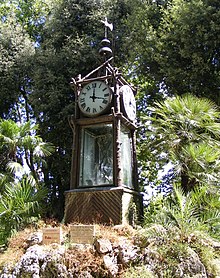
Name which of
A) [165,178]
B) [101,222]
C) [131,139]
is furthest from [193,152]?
[165,178]

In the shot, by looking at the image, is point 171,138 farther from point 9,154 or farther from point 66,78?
point 66,78

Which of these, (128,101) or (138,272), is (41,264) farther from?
(128,101)

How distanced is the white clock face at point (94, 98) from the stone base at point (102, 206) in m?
1.54

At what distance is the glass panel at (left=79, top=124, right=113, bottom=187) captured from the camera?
6.56m

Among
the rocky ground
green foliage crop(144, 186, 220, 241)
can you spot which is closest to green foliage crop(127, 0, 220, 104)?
green foliage crop(144, 186, 220, 241)

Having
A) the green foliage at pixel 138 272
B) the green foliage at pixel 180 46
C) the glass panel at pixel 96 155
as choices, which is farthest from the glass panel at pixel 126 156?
the green foliage at pixel 180 46

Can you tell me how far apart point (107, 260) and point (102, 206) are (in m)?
1.60

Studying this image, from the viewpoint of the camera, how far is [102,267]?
441 centimetres

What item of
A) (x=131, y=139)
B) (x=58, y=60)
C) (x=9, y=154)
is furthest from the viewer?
(x=58, y=60)

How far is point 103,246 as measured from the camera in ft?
14.9

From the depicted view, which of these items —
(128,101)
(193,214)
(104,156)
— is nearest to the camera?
(193,214)

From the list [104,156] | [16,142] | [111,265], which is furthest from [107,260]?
[16,142]

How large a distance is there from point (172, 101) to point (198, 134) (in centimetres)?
91

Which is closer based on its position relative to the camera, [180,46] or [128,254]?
[128,254]
